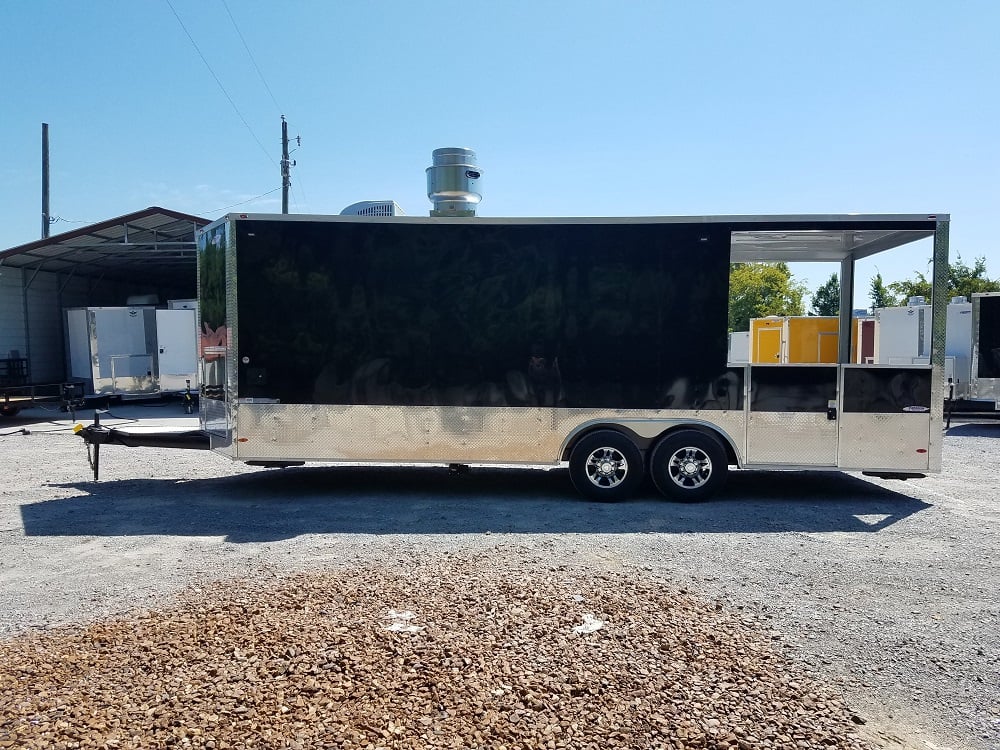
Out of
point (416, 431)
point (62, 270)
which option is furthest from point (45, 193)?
point (416, 431)

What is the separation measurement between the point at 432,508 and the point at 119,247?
17.7 metres

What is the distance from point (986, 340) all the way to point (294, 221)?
1440 centimetres

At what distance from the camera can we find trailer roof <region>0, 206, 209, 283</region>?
1928 centimetres

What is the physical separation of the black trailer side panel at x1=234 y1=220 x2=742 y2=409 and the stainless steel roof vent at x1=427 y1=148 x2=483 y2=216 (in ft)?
3.57

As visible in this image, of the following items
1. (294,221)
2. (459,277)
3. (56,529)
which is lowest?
(56,529)

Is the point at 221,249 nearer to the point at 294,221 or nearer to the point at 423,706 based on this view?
the point at 294,221

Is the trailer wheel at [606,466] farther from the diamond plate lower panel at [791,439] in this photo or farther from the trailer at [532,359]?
the diamond plate lower panel at [791,439]

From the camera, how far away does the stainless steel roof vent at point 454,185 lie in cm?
906

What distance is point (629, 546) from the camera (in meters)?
6.21

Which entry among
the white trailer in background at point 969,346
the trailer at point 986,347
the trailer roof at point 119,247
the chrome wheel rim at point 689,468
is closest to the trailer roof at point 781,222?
the chrome wheel rim at point 689,468

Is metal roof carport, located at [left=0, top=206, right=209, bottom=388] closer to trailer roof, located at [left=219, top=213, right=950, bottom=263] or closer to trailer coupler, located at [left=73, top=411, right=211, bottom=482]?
trailer coupler, located at [left=73, top=411, right=211, bottom=482]

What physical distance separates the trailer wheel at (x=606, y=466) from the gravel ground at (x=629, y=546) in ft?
0.83

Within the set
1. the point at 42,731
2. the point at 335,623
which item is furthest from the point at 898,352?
the point at 42,731

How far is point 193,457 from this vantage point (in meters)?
11.3
